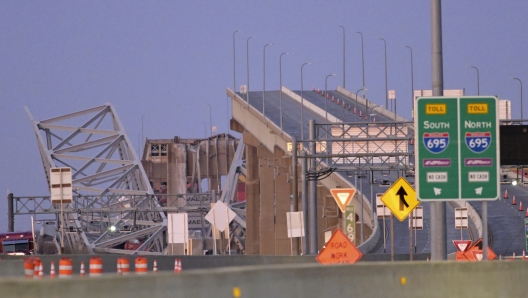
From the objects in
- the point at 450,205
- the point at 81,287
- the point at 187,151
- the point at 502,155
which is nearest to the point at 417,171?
the point at 81,287

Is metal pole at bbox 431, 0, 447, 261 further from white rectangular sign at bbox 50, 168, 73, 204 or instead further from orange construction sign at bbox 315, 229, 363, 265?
white rectangular sign at bbox 50, 168, 73, 204

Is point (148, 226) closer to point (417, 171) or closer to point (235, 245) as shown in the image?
point (235, 245)

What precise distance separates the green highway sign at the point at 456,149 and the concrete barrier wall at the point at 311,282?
175cm

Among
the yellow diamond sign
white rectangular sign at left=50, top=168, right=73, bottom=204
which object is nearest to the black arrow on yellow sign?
the yellow diamond sign

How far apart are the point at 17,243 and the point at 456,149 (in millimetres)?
49920

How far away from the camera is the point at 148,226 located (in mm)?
94312

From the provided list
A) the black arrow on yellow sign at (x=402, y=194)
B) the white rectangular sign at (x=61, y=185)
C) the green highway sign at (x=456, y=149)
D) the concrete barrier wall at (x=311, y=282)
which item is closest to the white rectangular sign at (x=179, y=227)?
the white rectangular sign at (x=61, y=185)

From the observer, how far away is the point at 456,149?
664 inches

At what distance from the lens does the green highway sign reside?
16766mm

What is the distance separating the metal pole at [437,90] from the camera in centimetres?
1789

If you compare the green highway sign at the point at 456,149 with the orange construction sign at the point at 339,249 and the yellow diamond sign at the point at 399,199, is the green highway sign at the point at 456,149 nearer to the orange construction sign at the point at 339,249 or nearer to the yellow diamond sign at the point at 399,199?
the orange construction sign at the point at 339,249

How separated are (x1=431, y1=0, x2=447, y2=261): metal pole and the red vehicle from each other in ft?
155

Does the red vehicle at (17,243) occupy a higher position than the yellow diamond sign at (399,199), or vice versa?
the yellow diamond sign at (399,199)

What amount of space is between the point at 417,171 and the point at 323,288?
5.44 meters
